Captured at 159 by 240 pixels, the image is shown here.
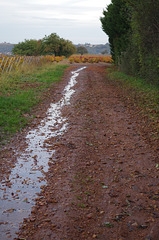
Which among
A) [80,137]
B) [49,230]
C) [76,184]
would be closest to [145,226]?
[49,230]

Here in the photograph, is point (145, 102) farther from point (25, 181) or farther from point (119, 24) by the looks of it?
point (119, 24)

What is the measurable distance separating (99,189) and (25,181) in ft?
4.39

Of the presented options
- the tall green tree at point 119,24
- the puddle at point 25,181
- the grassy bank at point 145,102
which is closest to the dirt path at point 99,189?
the puddle at point 25,181

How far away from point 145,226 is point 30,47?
63299mm

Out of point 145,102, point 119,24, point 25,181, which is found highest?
point 119,24

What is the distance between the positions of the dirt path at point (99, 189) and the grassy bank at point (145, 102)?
436 millimetres

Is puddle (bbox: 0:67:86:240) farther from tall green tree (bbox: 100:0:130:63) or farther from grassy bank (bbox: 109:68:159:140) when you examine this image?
tall green tree (bbox: 100:0:130:63)

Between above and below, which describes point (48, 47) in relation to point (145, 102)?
above

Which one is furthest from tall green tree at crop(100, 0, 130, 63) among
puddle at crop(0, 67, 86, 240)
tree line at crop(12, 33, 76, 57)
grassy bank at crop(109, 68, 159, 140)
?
tree line at crop(12, 33, 76, 57)

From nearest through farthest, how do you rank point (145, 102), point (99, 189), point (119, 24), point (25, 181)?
1. point (99, 189)
2. point (25, 181)
3. point (145, 102)
4. point (119, 24)

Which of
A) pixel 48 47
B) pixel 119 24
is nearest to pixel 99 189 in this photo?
pixel 119 24

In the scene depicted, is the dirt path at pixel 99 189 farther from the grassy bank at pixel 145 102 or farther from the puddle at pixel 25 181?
the grassy bank at pixel 145 102

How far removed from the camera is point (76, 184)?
4.88 m

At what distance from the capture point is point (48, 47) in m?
56.8
